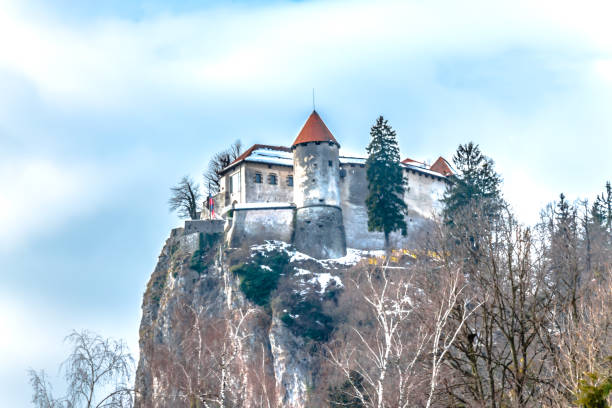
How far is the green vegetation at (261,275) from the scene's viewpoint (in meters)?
52.9

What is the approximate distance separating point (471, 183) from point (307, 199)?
12.7 meters

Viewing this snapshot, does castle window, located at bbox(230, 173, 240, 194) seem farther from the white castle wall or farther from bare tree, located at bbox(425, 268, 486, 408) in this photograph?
bare tree, located at bbox(425, 268, 486, 408)

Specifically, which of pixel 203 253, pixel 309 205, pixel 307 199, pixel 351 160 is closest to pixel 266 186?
pixel 307 199

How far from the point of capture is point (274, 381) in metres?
48.5

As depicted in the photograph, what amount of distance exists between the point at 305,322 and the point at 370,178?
13965 millimetres

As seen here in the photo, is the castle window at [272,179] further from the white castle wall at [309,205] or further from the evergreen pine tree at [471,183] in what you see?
the evergreen pine tree at [471,183]

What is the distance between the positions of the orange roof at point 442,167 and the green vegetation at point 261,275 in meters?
22.2

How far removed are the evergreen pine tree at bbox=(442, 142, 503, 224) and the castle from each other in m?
5.68

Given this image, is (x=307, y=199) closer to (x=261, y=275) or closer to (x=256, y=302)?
(x=261, y=275)

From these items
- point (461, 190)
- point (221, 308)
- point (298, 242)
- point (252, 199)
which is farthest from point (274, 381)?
point (461, 190)

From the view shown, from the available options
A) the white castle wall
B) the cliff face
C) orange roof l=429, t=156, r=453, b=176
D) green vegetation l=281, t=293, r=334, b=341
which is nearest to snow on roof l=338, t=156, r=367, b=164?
the white castle wall

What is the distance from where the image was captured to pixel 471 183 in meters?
56.3

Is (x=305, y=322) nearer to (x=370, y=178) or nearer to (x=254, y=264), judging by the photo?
(x=254, y=264)

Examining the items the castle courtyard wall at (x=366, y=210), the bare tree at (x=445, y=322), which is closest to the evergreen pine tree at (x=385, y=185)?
the castle courtyard wall at (x=366, y=210)
